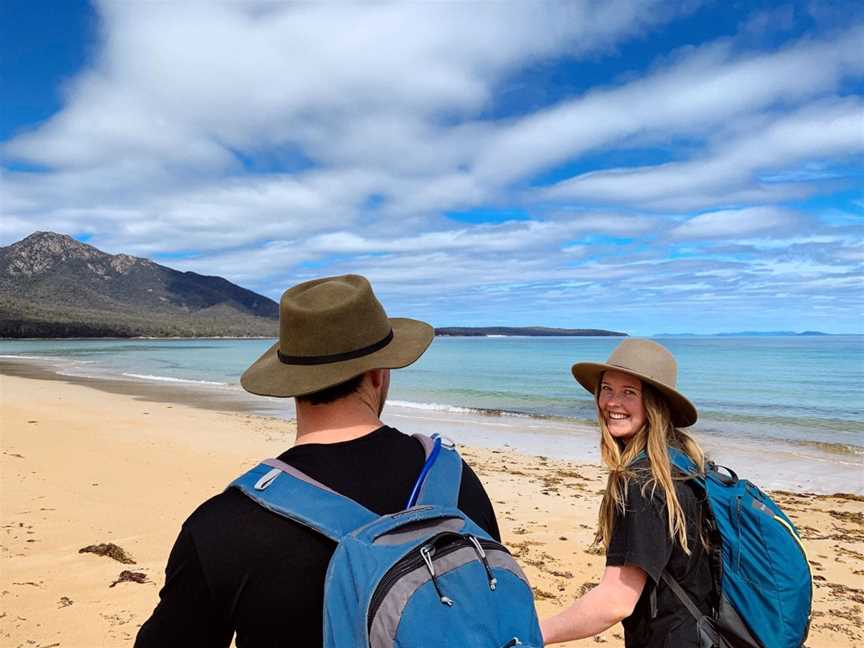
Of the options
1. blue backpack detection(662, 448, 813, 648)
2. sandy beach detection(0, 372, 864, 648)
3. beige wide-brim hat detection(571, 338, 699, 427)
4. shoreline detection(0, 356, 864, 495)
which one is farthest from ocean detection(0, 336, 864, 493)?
blue backpack detection(662, 448, 813, 648)

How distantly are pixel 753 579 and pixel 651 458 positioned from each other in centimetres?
47

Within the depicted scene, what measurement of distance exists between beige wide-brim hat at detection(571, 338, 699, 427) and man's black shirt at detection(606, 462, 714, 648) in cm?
38

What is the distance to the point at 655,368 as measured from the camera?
2.40m

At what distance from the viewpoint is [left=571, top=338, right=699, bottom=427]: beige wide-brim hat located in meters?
2.37

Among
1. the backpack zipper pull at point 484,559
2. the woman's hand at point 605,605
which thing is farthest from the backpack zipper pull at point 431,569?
the woman's hand at point 605,605

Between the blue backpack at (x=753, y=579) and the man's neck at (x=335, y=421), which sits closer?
the man's neck at (x=335, y=421)

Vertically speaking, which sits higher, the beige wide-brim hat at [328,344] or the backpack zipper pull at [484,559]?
the beige wide-brim hat at [328,344]

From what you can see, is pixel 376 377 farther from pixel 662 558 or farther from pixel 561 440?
pixel 561 440

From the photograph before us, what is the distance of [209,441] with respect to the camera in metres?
12.7

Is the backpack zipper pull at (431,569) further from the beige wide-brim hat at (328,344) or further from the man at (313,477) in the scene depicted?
the beige wide-brim hat at (328,344)

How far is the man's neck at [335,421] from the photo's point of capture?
1.48m

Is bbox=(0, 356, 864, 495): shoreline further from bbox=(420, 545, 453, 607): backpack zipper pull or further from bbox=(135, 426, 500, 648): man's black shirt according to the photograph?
bbox=(135, 426, 500, 648): man's black shirt

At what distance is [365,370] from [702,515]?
1312mm

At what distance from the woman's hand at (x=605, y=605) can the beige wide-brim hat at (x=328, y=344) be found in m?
1.05
